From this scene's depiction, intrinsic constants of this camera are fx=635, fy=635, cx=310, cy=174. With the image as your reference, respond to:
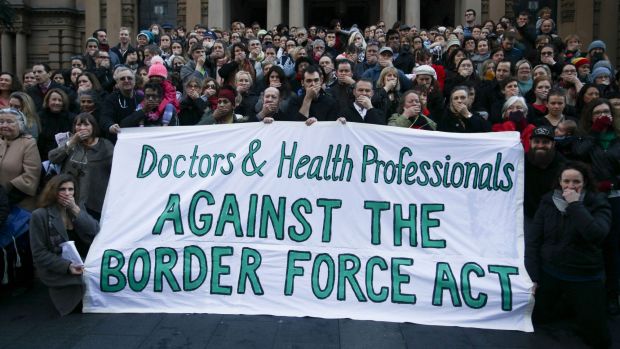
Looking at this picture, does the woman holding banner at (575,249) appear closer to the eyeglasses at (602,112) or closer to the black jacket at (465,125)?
the eyeglasses at (602,112)

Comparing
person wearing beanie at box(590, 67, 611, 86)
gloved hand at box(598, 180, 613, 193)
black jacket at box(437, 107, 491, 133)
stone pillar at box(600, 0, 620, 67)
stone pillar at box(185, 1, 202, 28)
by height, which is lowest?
gloved hand at box(598, 180, 613, 193)

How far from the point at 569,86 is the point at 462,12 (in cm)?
1698

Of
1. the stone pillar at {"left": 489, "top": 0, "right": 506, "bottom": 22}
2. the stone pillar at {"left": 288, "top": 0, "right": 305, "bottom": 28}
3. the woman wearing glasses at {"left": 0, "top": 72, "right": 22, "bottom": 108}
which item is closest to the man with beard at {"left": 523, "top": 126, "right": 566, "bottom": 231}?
the woman wearing glasses at {"left": 0, "top": 72, "right": 22, "bottom": 108}

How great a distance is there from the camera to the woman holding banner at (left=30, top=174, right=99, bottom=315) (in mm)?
5434

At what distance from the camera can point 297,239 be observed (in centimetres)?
557

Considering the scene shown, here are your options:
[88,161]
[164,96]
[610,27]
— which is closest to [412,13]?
[610,27]

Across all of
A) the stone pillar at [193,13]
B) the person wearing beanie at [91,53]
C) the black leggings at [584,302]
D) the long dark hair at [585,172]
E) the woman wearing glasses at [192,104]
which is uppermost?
the stone pillar at [193,13]

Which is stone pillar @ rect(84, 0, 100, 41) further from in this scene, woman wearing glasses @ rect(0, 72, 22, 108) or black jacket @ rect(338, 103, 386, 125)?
black jacket @ rect(338, 103, 386, 125)

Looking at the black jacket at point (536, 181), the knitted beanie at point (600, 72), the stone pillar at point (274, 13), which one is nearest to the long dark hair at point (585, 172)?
the black jacket at point (536, 181)

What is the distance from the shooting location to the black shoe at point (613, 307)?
563 cm

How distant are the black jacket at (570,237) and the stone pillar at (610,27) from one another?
21.6m

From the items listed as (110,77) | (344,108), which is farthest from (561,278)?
(110,77)

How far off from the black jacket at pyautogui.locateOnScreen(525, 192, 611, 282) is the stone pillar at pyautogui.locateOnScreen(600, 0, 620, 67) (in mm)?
21602

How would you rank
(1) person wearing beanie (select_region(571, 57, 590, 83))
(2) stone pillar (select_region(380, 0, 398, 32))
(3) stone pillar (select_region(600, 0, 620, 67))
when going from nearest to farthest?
(1) person wearing beanie (select_region(571, 57, 590, 83)), (2) stone pillar (select_region(380, 0, 398, 32)), (3) stone pillar (select_region(600, 0, 620, 67))
